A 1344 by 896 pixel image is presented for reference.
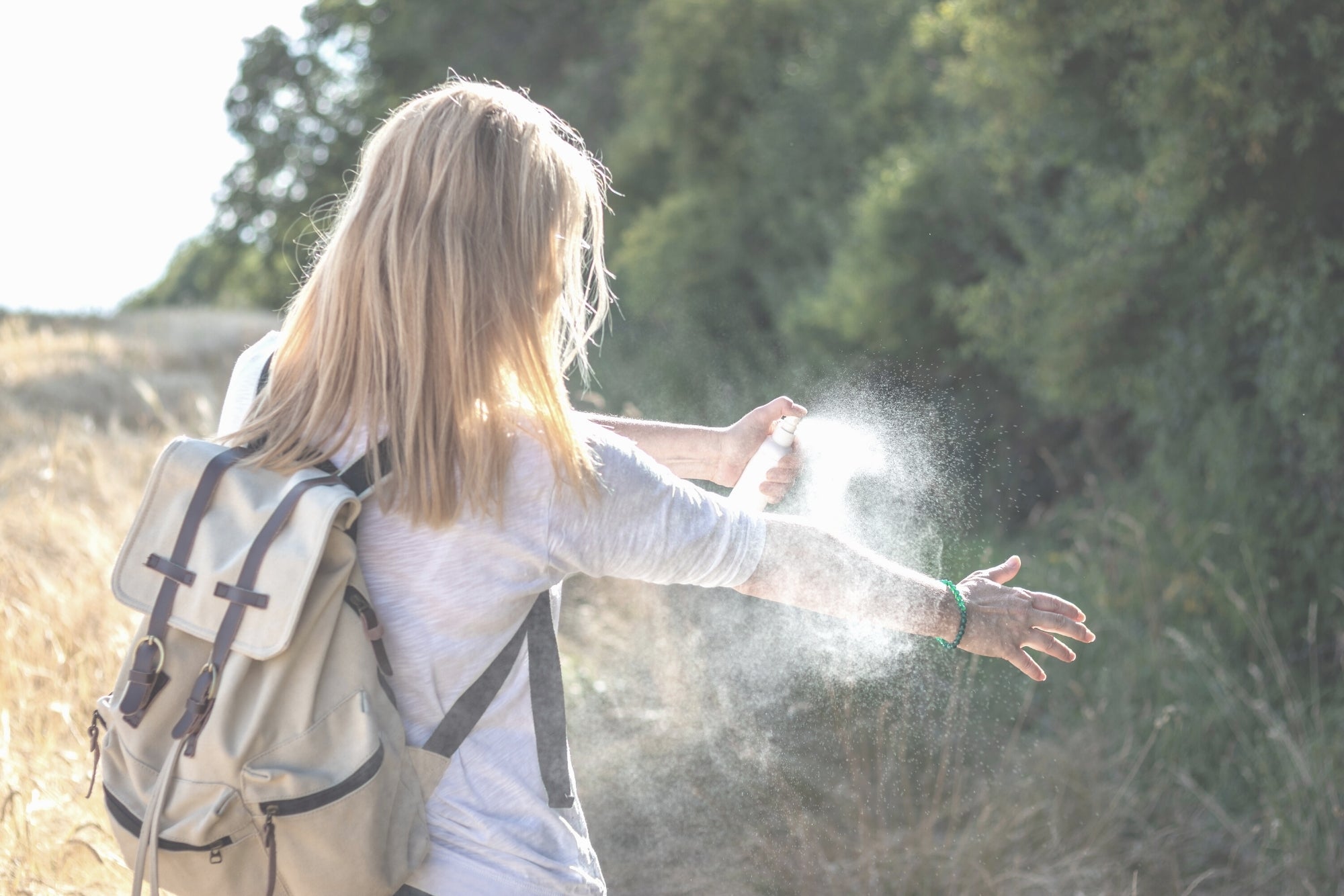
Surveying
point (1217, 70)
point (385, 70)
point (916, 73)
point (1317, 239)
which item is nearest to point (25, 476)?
point (1217, 70)

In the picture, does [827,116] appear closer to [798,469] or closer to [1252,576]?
[1252,576]

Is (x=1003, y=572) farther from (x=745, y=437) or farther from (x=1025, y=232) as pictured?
(x=1025, y=232)

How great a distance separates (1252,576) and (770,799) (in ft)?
8.75

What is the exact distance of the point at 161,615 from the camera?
Result: 4.17 ft

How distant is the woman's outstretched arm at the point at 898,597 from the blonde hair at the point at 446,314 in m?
0.30

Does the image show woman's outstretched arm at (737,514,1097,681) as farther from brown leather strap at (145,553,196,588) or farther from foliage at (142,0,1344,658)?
foliage at (142,0,1344,658)

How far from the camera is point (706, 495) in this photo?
1396 mm

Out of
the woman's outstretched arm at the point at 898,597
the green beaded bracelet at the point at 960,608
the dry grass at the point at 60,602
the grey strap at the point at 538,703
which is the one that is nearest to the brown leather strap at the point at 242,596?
the grey strap at the point at 538,703

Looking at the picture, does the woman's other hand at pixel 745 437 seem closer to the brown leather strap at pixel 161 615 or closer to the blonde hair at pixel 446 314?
the blonde hair at pixel 446 314

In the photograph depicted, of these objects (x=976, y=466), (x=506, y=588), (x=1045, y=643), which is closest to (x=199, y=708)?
(x=506, y=588)

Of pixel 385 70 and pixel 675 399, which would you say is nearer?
pixel 675 399

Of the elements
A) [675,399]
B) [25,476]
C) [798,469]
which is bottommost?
[25,476]

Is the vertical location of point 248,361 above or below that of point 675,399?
above

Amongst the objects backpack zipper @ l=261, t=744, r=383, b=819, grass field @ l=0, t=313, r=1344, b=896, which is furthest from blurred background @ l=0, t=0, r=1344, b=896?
backpack zipper @ l=261, t=744, r=383, b=819
